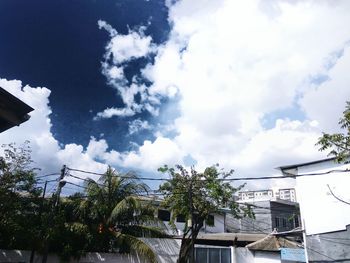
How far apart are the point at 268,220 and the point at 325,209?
2414cm

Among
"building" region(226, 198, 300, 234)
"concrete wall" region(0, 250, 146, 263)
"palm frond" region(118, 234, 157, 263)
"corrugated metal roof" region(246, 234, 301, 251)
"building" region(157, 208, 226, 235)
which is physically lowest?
"concrete wall" region(0, 250, 146, 263)

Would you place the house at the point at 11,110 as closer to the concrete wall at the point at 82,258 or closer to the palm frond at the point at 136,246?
the concrete wall at the point at 82,258

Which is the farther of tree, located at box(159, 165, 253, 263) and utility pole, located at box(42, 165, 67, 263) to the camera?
tree, located at box(159, 165, 253, 263)

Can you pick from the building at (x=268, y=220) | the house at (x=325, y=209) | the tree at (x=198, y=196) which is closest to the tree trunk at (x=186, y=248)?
the tree at (x=198, y=196)

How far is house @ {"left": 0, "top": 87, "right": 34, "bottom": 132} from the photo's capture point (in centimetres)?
597

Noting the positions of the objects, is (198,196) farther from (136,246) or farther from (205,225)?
(205,225)

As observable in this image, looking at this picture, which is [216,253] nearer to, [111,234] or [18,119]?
[111,234]

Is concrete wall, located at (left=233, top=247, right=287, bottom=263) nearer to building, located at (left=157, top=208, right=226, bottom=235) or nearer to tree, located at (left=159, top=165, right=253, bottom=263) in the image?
tree, located at (left=159, top=165, right=253, bottom=263)

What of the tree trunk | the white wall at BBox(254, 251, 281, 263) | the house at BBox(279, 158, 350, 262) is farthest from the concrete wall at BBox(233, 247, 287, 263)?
the house at BBox(279, 158, 350, 262)

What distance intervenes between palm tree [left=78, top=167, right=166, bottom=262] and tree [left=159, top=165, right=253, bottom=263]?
235 centimetres

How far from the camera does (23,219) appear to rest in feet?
54.5

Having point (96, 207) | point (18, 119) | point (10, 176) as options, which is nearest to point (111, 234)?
point (96, 207)

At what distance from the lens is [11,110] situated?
20.3 feet

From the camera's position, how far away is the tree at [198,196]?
2184 centimetres
